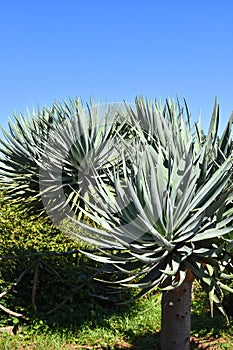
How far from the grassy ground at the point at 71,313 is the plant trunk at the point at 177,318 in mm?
1210

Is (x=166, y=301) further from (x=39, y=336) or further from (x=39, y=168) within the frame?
(x=39, y=336)

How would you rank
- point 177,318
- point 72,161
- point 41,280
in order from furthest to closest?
point 41,280, point 72,161, point 177,318

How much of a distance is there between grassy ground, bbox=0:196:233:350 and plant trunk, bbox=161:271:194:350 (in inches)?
47.6

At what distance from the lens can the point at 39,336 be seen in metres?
4.80

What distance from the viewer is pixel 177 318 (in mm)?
3285

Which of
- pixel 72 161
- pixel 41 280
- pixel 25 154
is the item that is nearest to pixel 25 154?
pixel 25 154

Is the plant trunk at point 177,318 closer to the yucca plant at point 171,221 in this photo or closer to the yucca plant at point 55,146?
the yucca plant at point 171,221

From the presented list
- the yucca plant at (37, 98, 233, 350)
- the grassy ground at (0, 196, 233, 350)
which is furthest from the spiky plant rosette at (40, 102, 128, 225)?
the yucca plant at (37, 98, 233, 350)

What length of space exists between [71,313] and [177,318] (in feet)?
7.99

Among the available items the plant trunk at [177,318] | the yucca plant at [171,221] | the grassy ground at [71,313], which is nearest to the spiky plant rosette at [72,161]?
the grassy ground at [71,313]

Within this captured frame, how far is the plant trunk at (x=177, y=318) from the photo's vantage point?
3256 millimetres

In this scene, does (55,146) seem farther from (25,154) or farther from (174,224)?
(174,224)

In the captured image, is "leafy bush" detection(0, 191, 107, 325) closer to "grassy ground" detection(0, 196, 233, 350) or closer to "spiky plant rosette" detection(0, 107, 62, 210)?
"grassy ground" detection(0, 196, 233, 350)

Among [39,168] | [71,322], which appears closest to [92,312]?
[71,322]
